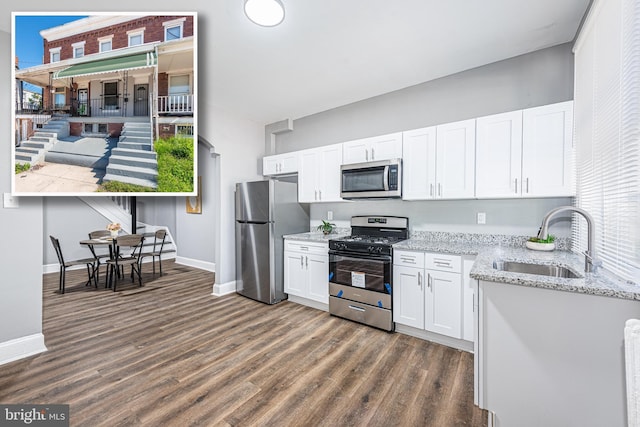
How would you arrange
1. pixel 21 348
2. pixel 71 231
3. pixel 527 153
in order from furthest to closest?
pixel 71 231 < pixel 527 153 < pixel 21 348

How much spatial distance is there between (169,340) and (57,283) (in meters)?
3.34

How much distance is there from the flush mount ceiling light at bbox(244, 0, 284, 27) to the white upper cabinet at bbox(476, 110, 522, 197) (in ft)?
6.31

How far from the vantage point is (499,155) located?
7.85 feet

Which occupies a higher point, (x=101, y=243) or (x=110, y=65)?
(x=110, y=65)

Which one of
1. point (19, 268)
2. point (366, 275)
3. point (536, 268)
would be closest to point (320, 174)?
point (366, 275)

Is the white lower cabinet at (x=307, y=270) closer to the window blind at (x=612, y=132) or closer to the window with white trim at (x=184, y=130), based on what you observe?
the window blind at (x=612, y=132)

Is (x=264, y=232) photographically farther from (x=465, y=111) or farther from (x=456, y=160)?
(x=465, y=111)

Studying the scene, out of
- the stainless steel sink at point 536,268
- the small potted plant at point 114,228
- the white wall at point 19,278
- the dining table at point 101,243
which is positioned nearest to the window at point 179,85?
the stainless steel sink at point 536,268

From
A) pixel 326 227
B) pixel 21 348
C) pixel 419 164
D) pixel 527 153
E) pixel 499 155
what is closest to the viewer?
pixel 21 348

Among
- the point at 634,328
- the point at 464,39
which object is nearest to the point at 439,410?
the point at 634,328

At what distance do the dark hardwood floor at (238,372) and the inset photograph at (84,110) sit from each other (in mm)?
1552

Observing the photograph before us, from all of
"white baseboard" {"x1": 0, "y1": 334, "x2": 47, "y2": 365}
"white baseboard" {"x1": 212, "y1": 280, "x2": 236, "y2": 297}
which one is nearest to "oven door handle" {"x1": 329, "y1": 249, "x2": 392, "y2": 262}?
"white baseboard" {"x1": 212, "y1": 280, "x2": 236, "y2": 297}

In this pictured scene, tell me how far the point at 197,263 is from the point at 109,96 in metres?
5.51

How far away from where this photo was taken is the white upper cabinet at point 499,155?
2.32m
